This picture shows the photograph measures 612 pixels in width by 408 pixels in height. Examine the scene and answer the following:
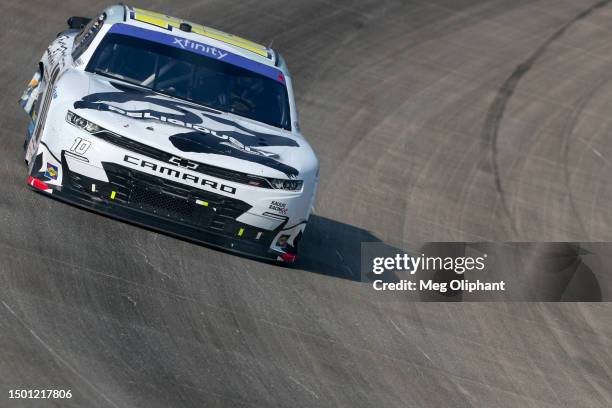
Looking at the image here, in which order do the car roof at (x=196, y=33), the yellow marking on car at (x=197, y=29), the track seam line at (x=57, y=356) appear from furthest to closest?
the yellow marking on car at (x=197, y=29) → the car roof at (x=196, y=33) → the track seam line at (x=57, y=356)

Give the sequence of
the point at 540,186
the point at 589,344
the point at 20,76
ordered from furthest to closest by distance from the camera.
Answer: the point at 540,186 → the point at 20,76 → the point at 589,344

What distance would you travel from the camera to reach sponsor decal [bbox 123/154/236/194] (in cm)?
877

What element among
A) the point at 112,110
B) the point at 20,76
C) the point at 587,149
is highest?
the point at 112,110

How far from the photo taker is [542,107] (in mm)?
17781

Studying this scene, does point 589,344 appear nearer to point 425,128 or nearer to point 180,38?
point 180,38

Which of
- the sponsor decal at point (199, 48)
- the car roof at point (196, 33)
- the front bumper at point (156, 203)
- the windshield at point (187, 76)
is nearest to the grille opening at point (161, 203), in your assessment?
the front bumper at point (156, 203)

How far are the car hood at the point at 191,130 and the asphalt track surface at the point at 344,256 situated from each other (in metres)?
0.90

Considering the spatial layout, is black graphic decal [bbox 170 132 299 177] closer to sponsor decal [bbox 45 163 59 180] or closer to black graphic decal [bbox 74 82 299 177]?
black graphic decal [bbox 74 82 299 177]

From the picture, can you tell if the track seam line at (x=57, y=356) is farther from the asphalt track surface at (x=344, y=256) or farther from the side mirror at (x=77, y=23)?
the side mirror at (x=77, y=23)

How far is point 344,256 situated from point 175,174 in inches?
96.8

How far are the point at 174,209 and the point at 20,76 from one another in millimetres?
5273

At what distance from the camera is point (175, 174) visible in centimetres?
881

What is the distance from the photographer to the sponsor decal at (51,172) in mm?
9031

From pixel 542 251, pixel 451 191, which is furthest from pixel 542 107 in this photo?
pixel 542 251
